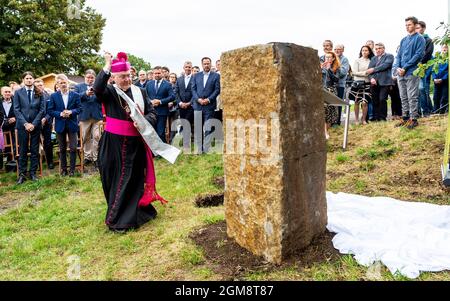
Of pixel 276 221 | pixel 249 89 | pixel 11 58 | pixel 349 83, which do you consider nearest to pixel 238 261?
pixel 276 221

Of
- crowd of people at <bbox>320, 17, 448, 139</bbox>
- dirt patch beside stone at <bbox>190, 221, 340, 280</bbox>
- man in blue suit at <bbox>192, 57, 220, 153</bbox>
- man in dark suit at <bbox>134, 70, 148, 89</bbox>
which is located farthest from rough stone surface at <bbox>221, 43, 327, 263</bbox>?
man in dark suit at <bbox>134, 70, 148, 89</bbox>

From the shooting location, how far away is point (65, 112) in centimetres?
954

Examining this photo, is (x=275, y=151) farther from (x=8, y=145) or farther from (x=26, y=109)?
(x=8, y=145)

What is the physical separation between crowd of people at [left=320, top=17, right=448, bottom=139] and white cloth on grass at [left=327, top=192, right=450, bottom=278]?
168 inches

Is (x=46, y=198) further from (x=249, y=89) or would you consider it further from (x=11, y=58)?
(x=11, y=58)

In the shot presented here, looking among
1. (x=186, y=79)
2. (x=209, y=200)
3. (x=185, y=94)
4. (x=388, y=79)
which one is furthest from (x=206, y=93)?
(x=209, y=200)

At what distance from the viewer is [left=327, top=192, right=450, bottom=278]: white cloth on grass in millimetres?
4012

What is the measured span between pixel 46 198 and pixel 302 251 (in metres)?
5.72

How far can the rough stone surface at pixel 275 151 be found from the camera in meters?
3.93

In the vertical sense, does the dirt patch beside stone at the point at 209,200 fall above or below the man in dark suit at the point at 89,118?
below

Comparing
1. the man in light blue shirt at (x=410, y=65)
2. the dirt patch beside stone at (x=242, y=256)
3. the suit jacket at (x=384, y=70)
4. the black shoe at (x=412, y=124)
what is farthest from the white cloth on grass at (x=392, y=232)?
the suit jacket at (x=384, y=70)

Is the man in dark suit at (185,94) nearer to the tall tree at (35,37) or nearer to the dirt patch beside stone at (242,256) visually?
the dirt patch beside stone at (242,256)

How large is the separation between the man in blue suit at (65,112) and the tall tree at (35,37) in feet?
53.5

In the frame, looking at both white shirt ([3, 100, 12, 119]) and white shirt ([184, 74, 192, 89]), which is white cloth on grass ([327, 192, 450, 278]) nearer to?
white shirt ([184, 74, 192, 89])
